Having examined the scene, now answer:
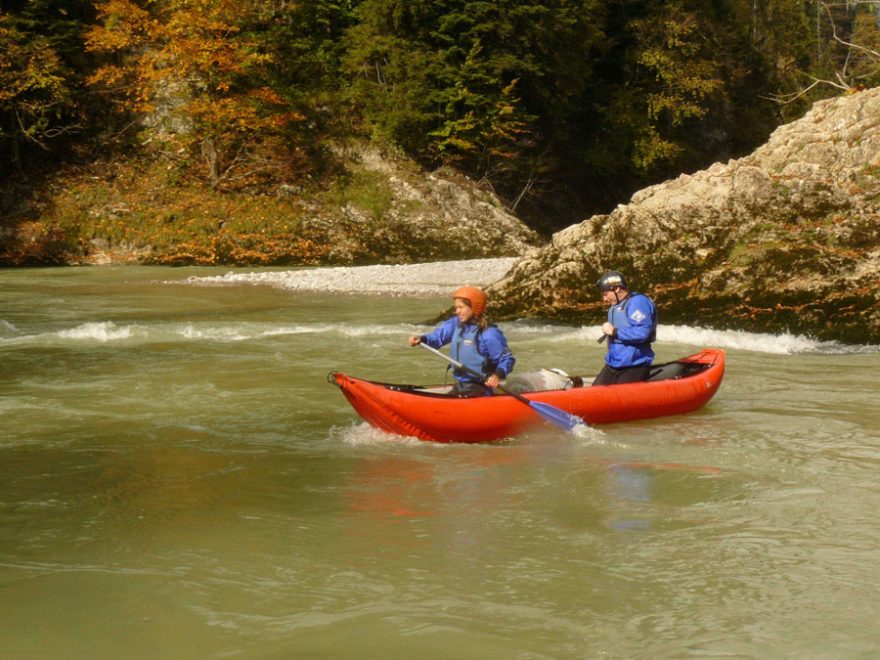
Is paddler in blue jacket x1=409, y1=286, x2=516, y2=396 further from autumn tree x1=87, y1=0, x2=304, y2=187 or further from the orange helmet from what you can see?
autumn tree x1=87, y1=0, x2=304, y2=187

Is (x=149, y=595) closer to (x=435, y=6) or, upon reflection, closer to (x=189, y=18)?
(x=189, y=18)

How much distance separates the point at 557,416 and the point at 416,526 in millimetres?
2508

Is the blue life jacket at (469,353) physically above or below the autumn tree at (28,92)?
below

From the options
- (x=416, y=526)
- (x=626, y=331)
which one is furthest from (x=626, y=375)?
(x=416, y=526)

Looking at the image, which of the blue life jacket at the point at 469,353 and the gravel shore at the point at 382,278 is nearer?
the blue life jacket at the point at 469,353

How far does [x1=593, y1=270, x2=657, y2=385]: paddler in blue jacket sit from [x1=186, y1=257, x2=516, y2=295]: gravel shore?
37.9 feet

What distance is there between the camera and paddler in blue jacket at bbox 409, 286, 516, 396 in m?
8.48

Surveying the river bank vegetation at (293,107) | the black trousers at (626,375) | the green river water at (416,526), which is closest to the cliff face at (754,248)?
the green river water at (416,526)

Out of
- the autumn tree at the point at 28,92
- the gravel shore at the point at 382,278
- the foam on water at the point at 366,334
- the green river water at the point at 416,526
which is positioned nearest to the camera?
the green river water at the point at 416,526

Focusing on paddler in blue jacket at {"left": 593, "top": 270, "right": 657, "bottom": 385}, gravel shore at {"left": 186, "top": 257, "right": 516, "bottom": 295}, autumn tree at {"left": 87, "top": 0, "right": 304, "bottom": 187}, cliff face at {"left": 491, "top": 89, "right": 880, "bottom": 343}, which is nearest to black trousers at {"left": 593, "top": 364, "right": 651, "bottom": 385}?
paddler in blue jacket at {"left": 593, "top": 270, "right": 657, "bottom": 385}

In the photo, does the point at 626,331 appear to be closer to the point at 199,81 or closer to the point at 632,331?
the point at 632,331

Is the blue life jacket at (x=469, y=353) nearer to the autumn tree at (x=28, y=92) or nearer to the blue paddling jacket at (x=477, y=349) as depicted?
the blue paddling jacket at (x=477, y=349)

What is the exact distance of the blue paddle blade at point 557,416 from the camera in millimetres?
Answer: 8594

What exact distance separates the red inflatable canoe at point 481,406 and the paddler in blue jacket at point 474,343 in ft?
0.74
